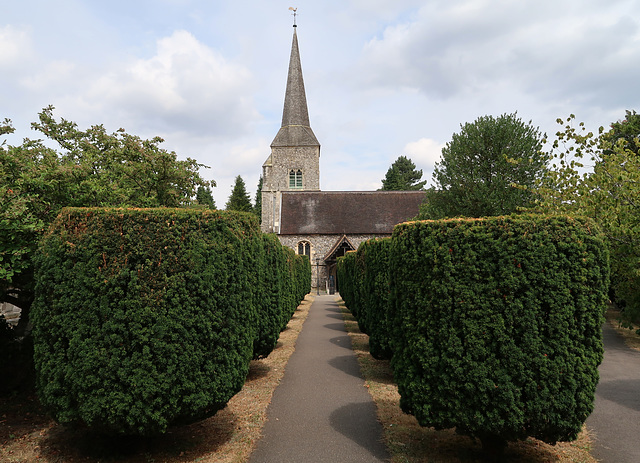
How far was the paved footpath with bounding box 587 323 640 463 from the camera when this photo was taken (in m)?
5.22

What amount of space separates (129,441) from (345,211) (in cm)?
3895

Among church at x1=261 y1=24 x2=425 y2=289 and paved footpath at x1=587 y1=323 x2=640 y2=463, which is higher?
church at x1=261 y1=24 x2=425 y2=289

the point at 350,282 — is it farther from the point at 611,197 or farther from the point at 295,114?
the point at 295,114

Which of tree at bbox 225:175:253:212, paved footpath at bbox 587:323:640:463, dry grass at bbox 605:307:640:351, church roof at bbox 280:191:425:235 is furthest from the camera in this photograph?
tree at bbox 225:175:253:212

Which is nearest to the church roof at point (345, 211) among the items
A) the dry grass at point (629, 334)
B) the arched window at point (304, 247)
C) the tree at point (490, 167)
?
the arched window at point (304, 247)

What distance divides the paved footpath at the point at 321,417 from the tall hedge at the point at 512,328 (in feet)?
4.59

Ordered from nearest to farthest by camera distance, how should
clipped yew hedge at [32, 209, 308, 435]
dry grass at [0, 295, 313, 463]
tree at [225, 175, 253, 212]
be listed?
clipped yew hedge at [32, 209, 308, 435]
dry grass at [0, 295, 313, 463]
tree at [225, 175, 253, 212]

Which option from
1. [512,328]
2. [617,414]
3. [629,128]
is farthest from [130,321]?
[629,128]

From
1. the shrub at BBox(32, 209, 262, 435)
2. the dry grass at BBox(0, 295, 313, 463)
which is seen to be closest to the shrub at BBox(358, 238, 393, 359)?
the dry grass at BBox(0, 295, 313, 463)

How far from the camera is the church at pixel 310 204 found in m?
41.0

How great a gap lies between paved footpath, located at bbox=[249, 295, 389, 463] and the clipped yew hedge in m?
1.30

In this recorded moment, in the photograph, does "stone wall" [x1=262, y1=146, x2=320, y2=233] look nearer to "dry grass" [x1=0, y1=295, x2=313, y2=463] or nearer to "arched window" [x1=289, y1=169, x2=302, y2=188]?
"arched window" [x1=289, y1=169, x2=302, y2=188]

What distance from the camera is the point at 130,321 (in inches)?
181

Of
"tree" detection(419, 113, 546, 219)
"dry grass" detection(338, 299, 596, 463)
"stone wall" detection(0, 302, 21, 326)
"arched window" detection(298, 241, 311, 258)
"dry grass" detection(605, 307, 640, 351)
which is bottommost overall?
"dry grass" detection(605, 307, 640, 351)
